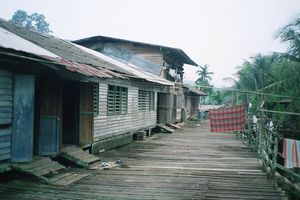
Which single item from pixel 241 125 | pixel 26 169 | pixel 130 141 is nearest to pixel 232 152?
pixel 241 125

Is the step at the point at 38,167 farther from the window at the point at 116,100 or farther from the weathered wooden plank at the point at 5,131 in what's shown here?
the window at the point at 116,100

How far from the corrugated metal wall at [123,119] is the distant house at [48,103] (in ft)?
0.13

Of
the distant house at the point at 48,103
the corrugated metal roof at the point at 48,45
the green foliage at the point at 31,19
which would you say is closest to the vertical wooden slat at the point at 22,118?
the distant house at the point at 48,103

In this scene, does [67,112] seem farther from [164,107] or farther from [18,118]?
[164,107]

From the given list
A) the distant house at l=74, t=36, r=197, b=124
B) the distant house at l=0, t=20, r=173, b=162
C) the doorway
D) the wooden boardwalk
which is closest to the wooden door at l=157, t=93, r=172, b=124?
the distant house at l=74, t=36, r=197, b=124

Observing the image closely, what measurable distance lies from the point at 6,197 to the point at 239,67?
4073 centimetres

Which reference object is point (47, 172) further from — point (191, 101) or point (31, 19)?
point (31, 19)

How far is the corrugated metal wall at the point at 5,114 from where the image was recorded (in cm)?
704

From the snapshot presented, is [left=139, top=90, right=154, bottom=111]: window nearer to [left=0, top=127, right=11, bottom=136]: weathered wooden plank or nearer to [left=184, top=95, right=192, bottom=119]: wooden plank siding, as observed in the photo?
[left=0, top=127, right=11, bottom=136]: weathered wooden plank

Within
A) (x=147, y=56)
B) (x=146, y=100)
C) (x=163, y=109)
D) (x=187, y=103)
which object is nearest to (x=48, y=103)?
(x=146, y=100)

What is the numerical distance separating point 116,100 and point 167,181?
6.31m

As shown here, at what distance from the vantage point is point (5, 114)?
7.16 meters

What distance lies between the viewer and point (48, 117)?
870cm

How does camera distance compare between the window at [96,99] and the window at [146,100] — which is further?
the window at [146,100]
